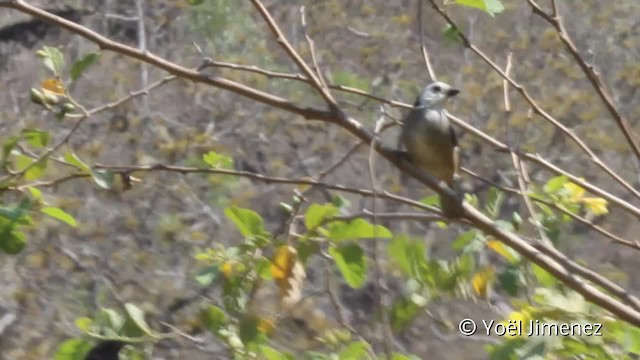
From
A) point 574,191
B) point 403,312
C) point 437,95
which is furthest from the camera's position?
point 437,95

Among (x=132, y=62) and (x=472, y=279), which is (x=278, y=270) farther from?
(x=132, y=62)

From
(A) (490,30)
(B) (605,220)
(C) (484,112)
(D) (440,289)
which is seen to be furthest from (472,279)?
(A) (490,30)

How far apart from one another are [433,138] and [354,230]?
742 mm

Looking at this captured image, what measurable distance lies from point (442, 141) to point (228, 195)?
6.50ft

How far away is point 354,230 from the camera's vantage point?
1.40 metres

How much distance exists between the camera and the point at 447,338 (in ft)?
12.0

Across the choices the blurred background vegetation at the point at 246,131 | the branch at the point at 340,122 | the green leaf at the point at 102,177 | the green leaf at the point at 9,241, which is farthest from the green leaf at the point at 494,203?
the blurred background vegetation at the point at 246,131

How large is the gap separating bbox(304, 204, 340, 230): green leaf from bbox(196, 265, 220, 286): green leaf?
17 cm

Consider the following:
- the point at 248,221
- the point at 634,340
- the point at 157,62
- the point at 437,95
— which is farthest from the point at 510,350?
the point at 437,95

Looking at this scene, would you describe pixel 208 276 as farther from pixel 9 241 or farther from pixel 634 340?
pixel 634 340

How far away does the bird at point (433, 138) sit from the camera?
6.73 feet

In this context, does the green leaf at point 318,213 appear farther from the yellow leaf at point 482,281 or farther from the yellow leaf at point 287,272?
the yellow leaf at point 482,281

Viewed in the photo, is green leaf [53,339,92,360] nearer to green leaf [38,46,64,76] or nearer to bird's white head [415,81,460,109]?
green leaf [38,46,64,76]

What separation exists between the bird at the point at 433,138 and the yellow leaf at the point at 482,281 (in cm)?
29
